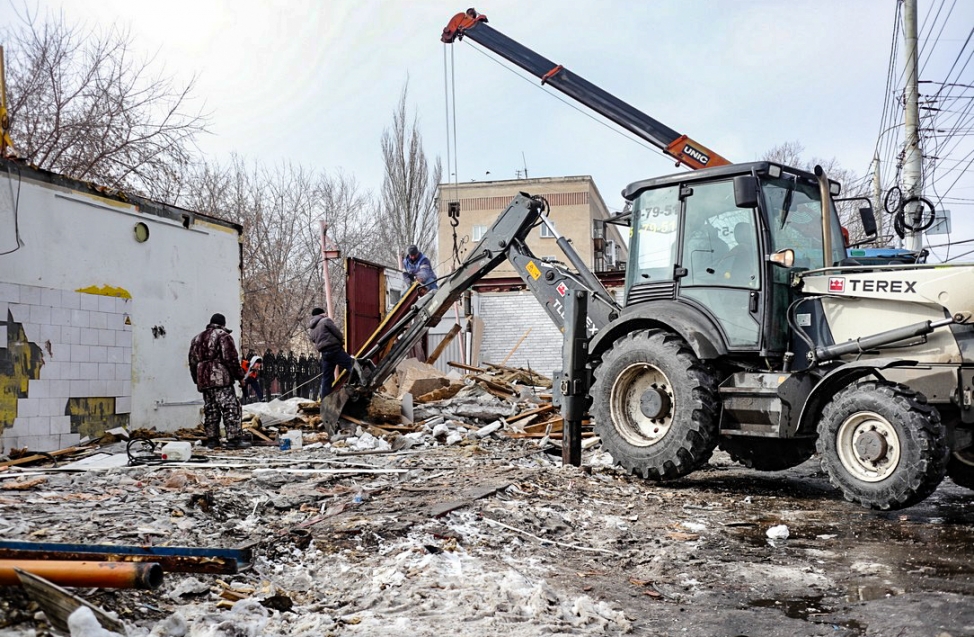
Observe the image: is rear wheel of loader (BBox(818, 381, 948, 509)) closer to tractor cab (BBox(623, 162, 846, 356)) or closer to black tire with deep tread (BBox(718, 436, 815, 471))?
tractor cab (BBox(623, 162, 846, 356))

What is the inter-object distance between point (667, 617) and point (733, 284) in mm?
3879

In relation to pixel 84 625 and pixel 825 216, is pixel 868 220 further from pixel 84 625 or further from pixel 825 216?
pixel 84 625

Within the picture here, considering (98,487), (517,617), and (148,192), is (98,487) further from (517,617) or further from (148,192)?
(148,192)

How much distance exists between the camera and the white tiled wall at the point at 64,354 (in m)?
9.44

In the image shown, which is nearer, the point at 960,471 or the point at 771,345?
the point at 960,471

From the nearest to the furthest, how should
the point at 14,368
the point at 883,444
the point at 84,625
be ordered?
1. the point at 84,625
2. the point at 883,444
3. the point at 14,368

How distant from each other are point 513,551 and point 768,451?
360 centimetres

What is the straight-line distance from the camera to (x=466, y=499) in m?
6.18

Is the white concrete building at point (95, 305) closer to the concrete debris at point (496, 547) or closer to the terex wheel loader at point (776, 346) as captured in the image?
the concrete debris at point (496, 547)

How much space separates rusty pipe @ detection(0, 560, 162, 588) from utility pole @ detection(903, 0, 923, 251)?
49.7 ft

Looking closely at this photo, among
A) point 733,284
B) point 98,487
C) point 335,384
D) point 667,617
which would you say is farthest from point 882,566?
point 335,384

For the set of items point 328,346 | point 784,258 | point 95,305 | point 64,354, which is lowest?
point 64,354

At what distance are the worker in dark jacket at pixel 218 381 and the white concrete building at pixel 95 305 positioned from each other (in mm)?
1123


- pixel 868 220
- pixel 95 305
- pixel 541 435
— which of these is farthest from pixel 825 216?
pixel 95 305
